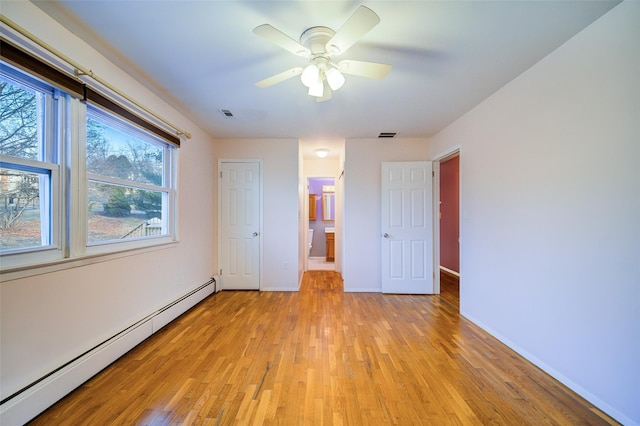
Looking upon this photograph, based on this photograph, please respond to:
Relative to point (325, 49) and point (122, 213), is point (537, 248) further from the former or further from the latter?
point (122, 213)

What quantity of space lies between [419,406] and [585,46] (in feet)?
8.59

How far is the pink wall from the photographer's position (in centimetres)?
532

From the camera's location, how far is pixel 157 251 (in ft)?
8.81

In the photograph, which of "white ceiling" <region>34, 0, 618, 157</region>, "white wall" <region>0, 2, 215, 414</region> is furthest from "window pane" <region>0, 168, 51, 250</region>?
"white ceiling" <region>34, 0, 618, 157</region>

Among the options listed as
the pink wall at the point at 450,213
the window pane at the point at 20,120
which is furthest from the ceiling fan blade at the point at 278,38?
the pink wall at the point at 450,213

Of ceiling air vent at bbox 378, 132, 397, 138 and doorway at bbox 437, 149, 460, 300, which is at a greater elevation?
ceiling air vent at bbox 378, 132, 397, 138

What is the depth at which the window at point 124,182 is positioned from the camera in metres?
2.04

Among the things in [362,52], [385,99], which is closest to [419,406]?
[362,52]

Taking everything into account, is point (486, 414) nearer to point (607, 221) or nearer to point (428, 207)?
point (607, 221)

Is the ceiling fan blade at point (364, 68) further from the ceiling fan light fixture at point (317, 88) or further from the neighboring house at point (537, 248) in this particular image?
the neighboring house at point (537, 248)

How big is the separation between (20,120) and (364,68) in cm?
220

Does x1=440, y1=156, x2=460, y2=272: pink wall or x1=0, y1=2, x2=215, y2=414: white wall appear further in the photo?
x1=440, y1=156, x2=460, y2=272: pink wall

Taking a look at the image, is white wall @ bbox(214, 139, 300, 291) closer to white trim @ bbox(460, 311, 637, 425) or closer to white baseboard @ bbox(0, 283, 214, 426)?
white baseboard @ bbox(0, 283, 214, 426)

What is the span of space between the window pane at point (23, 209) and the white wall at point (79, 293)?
24 centimetres
